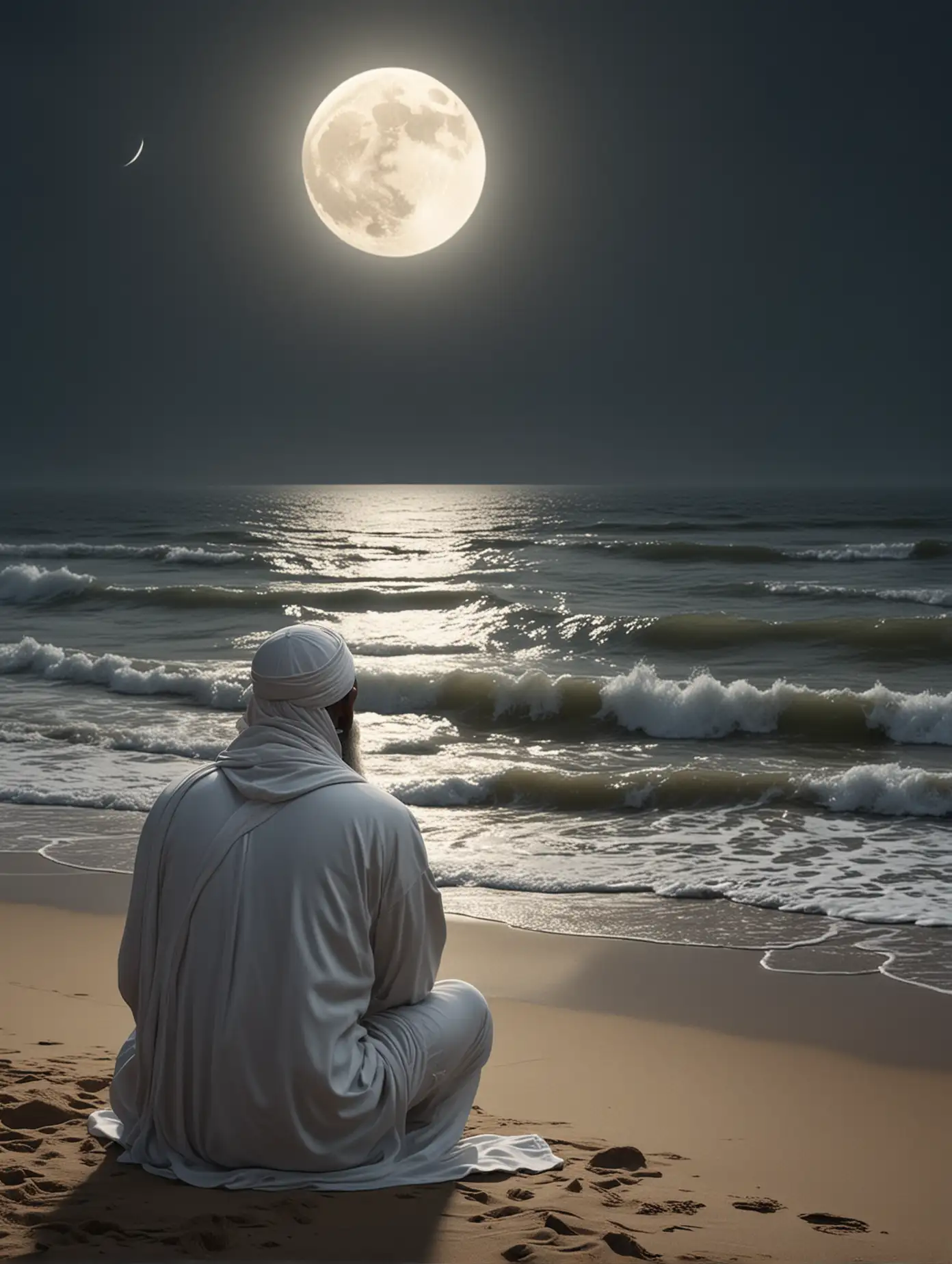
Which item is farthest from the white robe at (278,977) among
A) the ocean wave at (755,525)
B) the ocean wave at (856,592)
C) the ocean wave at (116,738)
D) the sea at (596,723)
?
the ocean wave at (755,525)

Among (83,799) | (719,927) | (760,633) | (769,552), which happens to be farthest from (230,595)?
(719,927)

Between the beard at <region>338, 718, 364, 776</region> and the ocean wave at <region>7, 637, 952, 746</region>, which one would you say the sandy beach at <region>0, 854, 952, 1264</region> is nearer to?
the beard at <region>338, 718, 364, 776</region>

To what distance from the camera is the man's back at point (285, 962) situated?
2.59 meters

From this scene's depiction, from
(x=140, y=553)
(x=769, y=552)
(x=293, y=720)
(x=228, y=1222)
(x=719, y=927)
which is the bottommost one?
(x=719, y=927)

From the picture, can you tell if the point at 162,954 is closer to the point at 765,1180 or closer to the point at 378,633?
the point at 765,1180

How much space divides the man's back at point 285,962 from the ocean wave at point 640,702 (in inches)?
358

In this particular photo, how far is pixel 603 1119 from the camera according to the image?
3.65 meters

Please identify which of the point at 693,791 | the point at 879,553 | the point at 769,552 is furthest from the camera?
Answer: the point at 879,553

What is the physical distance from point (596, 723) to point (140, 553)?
24163 mm

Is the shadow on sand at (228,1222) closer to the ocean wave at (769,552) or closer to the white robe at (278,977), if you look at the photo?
the white robe at (278,977)

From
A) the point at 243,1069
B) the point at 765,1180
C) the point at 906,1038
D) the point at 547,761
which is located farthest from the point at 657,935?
the point at 547,761

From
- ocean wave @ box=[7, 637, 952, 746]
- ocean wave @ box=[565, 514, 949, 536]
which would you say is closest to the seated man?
ocean wave @ box=[7, 637, 952, 746]

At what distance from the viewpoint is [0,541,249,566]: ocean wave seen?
104 feet

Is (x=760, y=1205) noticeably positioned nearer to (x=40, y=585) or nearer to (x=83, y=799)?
(x=83, y=799)
